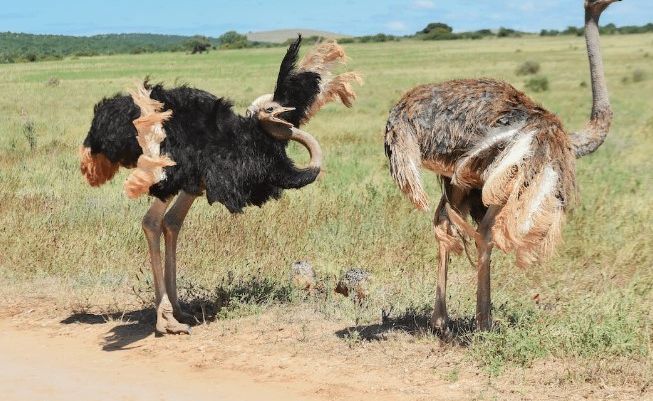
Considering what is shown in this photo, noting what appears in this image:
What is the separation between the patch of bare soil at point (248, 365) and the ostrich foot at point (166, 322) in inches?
1.8

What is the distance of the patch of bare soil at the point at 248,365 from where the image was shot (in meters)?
4.59

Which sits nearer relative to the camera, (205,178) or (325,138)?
(205,178)

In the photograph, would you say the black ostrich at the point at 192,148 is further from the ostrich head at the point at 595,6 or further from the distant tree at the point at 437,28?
the distant tree at the point at 437,28

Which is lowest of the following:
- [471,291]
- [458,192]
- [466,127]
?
[471,291]

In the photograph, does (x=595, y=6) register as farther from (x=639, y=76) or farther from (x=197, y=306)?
(x=639, y=76)

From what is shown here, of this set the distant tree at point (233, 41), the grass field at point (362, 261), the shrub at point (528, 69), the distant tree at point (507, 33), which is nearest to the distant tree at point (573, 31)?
the distant tree at point (507, 33)

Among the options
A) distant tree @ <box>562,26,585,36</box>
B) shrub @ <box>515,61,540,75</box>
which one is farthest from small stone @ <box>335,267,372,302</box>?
distant tree @ <box>562,26,585,36</box>

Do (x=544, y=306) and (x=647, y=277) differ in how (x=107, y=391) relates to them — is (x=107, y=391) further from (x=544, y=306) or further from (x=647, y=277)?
(x=647, y=277)

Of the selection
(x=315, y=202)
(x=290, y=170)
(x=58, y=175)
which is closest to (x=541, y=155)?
(x=290, y=170)

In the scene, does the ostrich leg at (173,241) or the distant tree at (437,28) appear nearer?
the ostrich leg at (173,241)

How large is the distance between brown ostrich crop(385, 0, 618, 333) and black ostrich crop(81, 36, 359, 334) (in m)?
0.73

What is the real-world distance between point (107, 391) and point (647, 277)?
12.6 feet

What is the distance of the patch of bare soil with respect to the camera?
4594 millimetres

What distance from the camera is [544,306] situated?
5.95 metres
